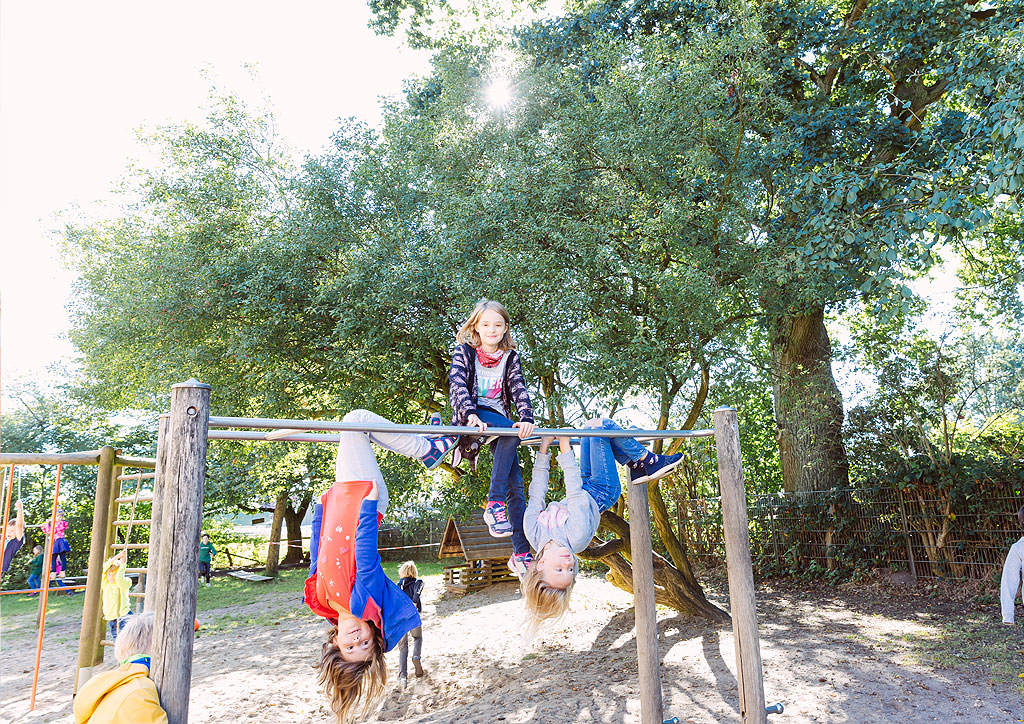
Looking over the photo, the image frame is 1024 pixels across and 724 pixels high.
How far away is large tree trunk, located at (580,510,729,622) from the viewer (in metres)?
7.91

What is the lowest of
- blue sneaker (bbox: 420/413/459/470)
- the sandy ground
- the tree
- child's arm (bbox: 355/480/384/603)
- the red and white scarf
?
the sandy ground

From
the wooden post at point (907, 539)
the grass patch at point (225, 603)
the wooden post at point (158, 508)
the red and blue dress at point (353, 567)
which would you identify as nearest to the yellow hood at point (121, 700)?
the wooden post at point (158, 508)

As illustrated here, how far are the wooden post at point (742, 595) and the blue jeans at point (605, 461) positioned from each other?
1.75 feet

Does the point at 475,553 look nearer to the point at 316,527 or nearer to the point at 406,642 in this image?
the point at 406,642

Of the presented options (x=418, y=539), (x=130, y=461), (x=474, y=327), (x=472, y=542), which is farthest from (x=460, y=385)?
(x=418, y=539)

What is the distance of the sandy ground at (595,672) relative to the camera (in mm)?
5344

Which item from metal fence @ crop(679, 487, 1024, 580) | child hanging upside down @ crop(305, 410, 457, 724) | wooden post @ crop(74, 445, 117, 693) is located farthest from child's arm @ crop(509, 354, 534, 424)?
metal fence @ crop(679, 487, 1024, 580)

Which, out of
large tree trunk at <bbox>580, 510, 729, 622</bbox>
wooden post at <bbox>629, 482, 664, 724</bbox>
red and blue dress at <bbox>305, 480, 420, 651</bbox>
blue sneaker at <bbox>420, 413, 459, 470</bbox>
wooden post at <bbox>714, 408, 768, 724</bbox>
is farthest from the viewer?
large tree trunk at <bbox>580, 510, 729, 622</bbox>

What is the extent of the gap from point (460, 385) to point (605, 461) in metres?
1.00

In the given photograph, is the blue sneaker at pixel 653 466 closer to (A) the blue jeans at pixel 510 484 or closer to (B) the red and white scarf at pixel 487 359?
(A) the blue jeans at pixel 510 484

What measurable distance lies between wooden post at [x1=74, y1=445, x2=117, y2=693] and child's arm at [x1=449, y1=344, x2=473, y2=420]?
10.7ft

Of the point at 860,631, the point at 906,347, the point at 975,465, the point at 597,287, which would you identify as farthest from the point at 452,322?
the point at 975,465

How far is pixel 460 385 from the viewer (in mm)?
3752

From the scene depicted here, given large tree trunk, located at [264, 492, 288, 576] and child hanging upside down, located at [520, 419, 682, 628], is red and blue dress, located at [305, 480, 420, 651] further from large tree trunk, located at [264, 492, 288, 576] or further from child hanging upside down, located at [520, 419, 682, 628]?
large tree trunk, located at [264, 492, 288, 576]
